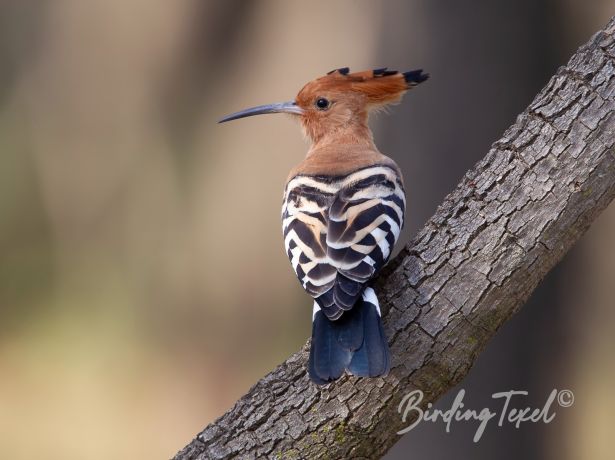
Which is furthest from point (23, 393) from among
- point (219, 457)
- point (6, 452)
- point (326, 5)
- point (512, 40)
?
point (219, 457)

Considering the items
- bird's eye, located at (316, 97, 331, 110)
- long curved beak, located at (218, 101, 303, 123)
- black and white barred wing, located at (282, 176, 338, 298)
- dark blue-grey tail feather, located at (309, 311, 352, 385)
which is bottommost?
dark blue-grey tail feather, located at (309, 311, 352, 385)

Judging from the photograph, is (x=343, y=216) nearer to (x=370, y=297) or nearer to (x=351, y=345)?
(x=370, y=297)

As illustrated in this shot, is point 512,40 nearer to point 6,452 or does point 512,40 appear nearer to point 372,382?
point 372,382

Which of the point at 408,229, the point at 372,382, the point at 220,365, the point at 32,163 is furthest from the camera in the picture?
the point at 32,163

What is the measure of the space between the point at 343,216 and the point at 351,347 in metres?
0.42

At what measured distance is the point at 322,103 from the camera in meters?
3.10

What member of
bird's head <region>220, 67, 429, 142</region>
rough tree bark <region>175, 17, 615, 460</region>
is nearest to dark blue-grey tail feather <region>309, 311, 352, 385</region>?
rough tree bark <region>175, 17, 615, 460</region>

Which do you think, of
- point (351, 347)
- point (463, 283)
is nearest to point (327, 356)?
point (351, 347)

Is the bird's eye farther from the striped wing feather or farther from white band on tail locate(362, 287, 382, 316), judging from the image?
white band on tail locate(362, 287, 382, 316)

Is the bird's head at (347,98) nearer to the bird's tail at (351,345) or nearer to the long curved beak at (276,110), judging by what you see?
the long curved beak at (276,110)

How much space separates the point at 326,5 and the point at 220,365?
204 centimetres

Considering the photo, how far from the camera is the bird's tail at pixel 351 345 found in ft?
6.56

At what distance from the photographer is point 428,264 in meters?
2.20

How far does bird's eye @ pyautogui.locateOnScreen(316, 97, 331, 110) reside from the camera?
3092mm
